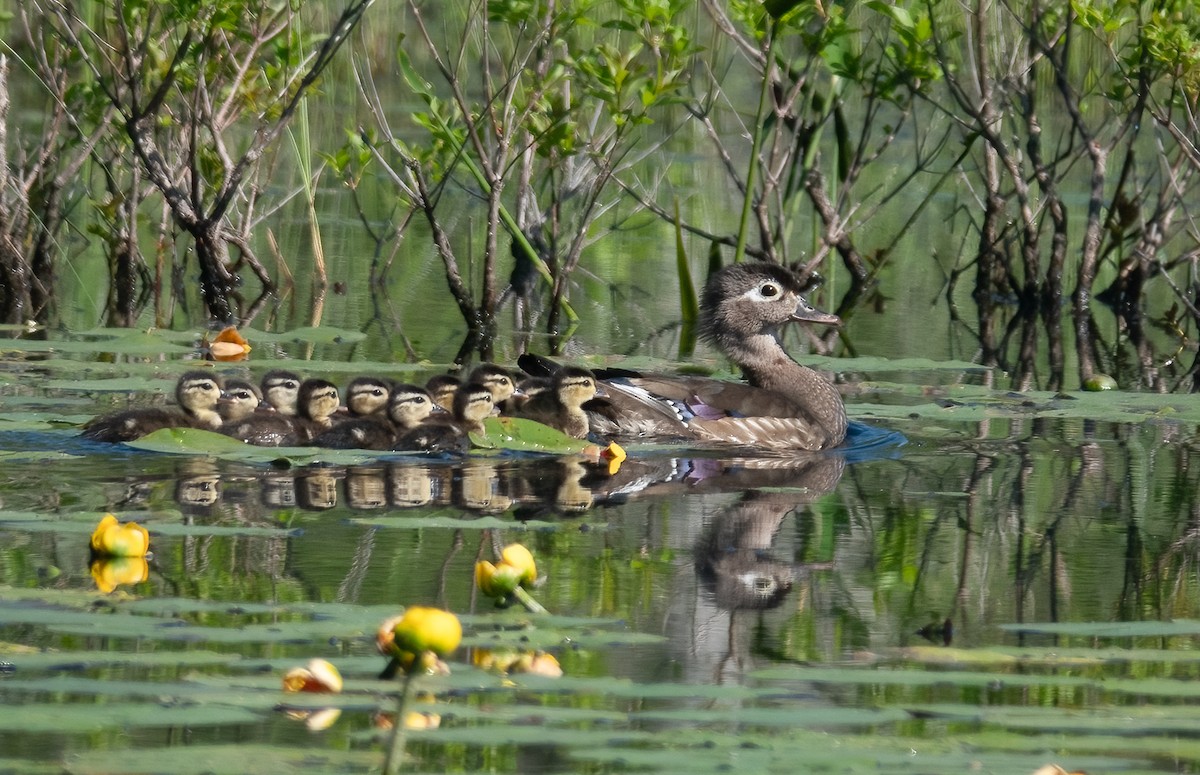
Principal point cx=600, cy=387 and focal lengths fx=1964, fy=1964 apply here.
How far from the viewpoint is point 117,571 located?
517cm

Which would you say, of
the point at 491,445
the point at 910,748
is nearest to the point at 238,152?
the point at 491,445

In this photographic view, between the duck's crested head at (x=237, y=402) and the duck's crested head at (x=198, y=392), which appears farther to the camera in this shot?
the duck's crested head at (x=237, y=402)

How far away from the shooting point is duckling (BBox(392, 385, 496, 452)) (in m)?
7.77

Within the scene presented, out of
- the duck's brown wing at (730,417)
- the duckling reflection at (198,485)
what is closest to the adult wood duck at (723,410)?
the duck's brown wing at (730,417)

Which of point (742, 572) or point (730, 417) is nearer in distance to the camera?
point (742, 572)

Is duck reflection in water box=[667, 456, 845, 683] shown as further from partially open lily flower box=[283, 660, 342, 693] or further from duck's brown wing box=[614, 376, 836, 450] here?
partially open lily flower box=[283, 660, 342, 693]

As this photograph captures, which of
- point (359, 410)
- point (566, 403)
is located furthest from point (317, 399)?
point (566, 403)

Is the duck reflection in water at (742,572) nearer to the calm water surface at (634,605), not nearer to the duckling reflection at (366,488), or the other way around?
the calm water surface at (634,605)

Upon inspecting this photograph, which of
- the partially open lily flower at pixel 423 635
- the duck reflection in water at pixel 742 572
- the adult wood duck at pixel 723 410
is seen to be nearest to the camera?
the partially open lily flower at pixel 423 635

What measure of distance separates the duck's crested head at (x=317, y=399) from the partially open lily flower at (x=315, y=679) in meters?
4.07

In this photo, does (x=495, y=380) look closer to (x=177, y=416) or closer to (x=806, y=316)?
(x=177, y=416)

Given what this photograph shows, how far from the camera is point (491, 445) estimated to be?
7793mm

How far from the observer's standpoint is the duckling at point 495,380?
321 inches

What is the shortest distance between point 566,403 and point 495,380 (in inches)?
13.6
